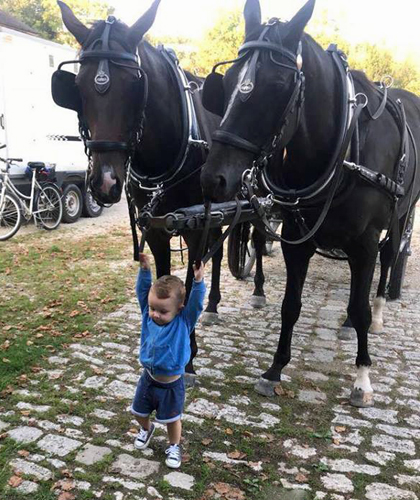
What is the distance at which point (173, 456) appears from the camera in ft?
8.73

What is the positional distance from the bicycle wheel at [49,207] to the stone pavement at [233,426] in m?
5.59

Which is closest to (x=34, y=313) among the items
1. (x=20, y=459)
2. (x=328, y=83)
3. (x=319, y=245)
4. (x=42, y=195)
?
(x=20, y=459)

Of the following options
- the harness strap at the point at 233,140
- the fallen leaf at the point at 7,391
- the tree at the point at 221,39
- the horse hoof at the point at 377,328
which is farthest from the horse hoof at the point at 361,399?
the tree at the point at 221,39

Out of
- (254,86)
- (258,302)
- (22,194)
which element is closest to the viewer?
(254,86)

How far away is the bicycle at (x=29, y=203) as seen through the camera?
28.8 feet

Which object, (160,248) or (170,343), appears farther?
(160,248)

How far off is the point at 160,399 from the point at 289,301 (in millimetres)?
1311

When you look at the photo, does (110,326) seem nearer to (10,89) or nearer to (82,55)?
(82,55)

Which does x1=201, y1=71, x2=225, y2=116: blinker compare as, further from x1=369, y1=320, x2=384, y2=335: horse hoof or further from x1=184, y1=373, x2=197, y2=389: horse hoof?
x1=369, y1=320, x2=384, y2=335: horse hoof

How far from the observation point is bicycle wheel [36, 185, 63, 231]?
377 inches

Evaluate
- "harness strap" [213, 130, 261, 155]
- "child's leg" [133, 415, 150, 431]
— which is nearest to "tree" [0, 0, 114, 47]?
"harness strap" [213, 130, 261, 155]

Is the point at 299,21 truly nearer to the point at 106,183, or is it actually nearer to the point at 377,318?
the point at 106,183

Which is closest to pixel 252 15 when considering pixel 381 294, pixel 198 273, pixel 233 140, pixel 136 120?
pixel 233 140

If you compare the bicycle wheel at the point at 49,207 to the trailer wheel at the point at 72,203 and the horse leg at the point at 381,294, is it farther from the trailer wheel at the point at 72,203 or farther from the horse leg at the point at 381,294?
the horse leg at the point at 381,294
